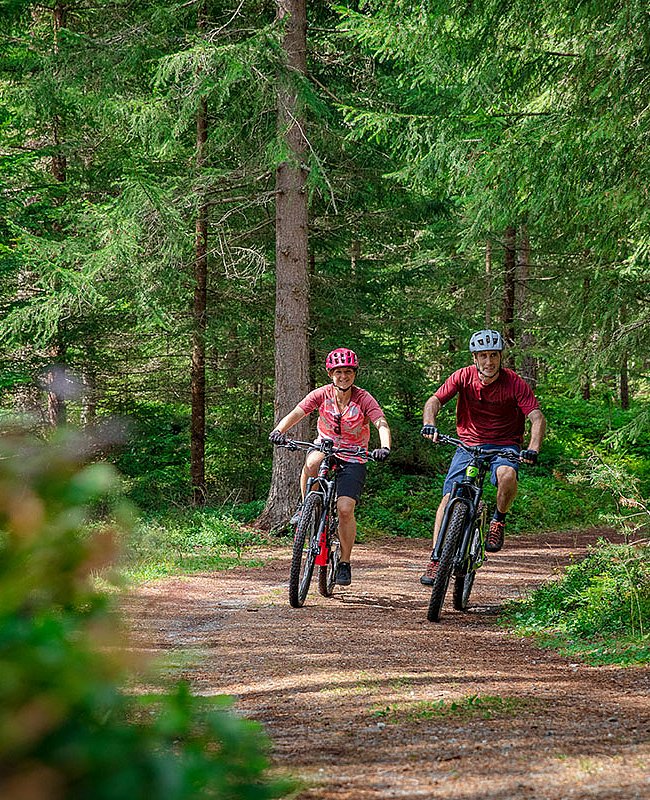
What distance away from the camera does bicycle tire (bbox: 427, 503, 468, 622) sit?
7.16 m

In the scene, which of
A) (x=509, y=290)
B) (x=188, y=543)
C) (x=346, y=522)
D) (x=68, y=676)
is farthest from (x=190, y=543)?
(x=509, y=290)

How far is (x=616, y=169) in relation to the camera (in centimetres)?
890

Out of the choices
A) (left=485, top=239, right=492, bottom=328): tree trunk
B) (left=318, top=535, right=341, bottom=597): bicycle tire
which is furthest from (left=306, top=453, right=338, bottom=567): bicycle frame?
(left=485, top=239, right=492, bottom=328): tree trunk

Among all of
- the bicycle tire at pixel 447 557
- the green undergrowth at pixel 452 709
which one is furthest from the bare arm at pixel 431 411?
the green undergrowth at pixel 452 709

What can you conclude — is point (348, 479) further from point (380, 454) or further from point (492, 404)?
point (492, 404)

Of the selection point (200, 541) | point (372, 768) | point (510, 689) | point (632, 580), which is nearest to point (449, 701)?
point (510, 689)

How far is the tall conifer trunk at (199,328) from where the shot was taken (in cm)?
1614

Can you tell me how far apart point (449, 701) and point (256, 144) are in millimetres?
12322

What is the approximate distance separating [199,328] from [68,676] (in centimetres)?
1520

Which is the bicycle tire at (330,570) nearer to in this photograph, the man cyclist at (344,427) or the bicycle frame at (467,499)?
the man cyclist at (344,427)

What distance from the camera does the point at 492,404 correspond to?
7.93 metres

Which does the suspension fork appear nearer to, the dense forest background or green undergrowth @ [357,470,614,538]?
the dense forest background

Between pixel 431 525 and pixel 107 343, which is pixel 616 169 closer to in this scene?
pixel 431 525

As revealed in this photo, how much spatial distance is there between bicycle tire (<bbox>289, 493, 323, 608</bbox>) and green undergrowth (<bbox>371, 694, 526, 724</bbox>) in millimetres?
3234
